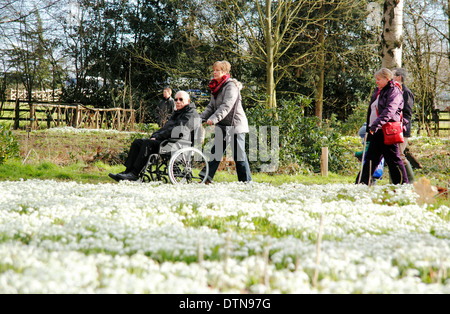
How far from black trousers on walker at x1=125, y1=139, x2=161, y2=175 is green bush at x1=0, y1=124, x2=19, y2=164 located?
3.40 metres

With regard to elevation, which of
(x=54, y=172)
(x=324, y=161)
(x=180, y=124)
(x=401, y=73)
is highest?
(x=401, y=73)

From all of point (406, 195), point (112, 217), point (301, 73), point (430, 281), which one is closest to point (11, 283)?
point (112, 217)

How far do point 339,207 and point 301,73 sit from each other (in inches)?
588

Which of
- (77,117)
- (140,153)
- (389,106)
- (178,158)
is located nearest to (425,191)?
(389,106)

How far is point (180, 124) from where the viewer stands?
6.68 m

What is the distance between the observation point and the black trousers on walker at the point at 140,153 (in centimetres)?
650

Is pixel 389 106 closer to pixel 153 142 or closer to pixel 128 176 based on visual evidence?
pixel 153 142

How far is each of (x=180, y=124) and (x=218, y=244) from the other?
3.95 m

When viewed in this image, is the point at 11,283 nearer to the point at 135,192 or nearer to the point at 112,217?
the point at 112,217

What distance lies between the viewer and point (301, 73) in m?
18.7

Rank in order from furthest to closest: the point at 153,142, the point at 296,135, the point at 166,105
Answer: the point at 166,105 → the point at 296,135 → the point at 153,142

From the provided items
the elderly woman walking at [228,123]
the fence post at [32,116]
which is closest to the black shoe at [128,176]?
the elderly woman walking at [228,123]
